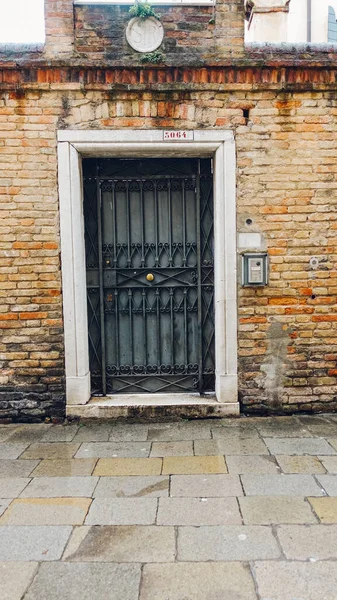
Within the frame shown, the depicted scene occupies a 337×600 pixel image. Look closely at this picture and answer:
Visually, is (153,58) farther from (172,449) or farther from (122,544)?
(122,544)

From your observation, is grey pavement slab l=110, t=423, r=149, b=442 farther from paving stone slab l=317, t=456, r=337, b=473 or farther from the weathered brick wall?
paving stone slab l=317, t=456, r=337, b=473

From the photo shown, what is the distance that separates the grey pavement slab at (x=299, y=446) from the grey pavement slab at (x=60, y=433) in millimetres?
2008

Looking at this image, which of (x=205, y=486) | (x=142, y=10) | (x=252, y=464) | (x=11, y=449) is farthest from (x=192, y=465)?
(x=142, y=10)

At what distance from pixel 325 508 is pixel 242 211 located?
3074 millimetres

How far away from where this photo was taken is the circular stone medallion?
498 cm

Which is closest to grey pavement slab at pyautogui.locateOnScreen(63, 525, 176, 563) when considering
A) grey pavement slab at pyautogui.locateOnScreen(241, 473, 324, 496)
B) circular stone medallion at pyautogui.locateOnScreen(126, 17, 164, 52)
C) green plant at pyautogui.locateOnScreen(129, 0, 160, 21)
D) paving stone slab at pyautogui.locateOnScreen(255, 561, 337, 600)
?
paving stone slab at pyautogui.locateOnScreen(255, 561, 337, 600)

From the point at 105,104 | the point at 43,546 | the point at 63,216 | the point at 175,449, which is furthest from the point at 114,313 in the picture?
the point at 43,546

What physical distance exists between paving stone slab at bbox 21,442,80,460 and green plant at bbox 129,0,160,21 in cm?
447

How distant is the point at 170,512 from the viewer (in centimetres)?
339

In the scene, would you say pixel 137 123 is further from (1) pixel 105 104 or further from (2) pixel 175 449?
(2) pixel 175 449

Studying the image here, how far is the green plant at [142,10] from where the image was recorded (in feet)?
16.1

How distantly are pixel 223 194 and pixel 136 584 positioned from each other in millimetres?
3800

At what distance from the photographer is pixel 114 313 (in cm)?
559

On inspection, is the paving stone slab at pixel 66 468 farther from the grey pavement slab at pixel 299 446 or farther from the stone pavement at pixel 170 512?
the grey pavement slab at pixel 299 446
